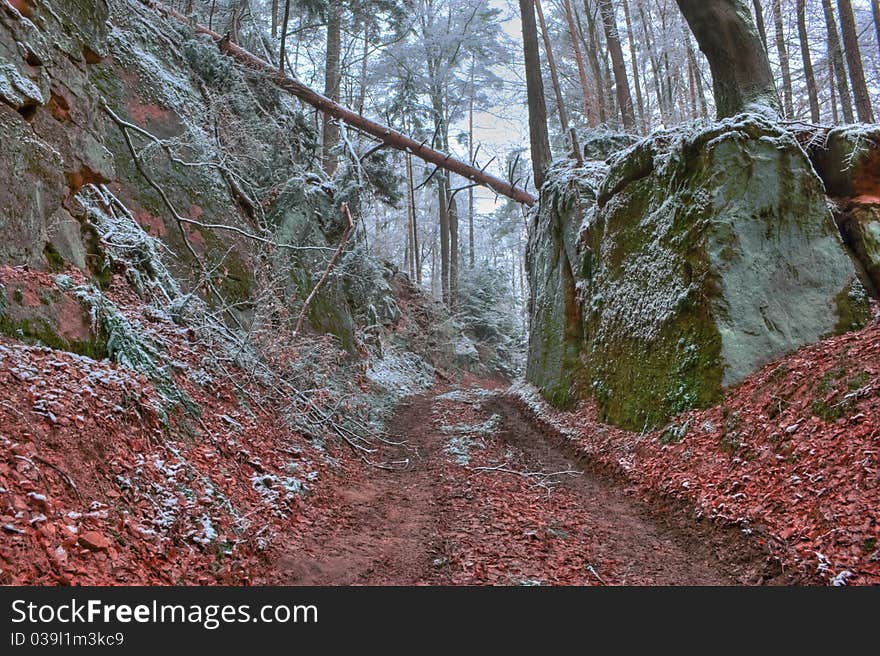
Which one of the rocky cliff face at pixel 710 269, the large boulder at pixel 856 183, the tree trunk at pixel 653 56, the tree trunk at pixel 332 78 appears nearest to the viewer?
the rocky cliff face at pixel 710 269

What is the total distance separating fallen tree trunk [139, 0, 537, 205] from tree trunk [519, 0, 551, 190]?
5.84ft

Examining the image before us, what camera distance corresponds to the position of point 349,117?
1394 cm

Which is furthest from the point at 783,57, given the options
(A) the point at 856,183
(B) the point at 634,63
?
(A) the point at 856,183

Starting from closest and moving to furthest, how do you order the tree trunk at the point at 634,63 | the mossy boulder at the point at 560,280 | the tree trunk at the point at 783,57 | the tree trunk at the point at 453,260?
the mossy boulder at the point at 560,280, the tree trunk at the point at 783,57, the tree trunk at the point at 634,63, the tree trunk at the point at 453,260

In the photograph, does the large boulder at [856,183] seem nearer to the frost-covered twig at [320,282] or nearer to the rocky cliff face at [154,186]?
the frost-covered twig at [320,282]

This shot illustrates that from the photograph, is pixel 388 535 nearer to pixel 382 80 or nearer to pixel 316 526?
pixel 316 526

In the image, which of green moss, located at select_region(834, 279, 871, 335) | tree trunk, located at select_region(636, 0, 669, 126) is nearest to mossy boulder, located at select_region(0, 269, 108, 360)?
green moss, located at select_region(834, 279, 871, 335)

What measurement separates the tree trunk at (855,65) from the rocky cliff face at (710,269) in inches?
202

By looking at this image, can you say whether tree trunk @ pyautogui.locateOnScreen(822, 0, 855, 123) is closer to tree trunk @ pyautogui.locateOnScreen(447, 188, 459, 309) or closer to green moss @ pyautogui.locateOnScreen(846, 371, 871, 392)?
green moss @ pyautogui.locateOnScreen(846, 371, 871, 392)

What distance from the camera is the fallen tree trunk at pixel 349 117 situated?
11.8m

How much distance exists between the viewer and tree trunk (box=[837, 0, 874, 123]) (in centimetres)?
1049

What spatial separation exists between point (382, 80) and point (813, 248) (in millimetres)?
18837

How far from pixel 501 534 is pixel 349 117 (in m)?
12.5

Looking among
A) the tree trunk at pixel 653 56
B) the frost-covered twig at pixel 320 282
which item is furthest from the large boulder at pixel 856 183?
the tree trunk at pixel 653 56
